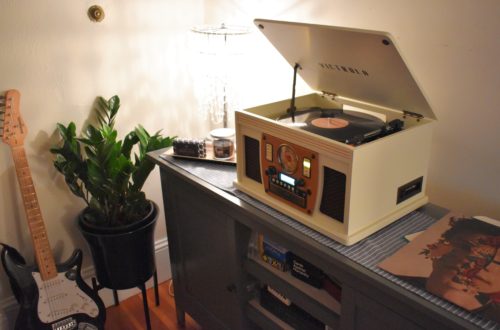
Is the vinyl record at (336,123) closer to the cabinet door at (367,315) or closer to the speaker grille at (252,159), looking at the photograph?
the speaker grille at (252,159)

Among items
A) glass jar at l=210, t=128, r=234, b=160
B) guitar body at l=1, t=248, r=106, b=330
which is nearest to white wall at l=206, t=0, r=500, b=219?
glass jar at l=210, t=128, r=234, b=160

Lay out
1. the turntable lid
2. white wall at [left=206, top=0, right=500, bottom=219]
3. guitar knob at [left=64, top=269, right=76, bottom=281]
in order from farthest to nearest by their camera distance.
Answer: guitar knob at [left=64, top=269, right=76, bottom=281] < white wall at [left=206, top=0, right=500, bottom=219] < the turntable lid

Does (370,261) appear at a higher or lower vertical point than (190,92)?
lower

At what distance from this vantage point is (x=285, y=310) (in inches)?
59.3

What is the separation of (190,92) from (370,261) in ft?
4.54

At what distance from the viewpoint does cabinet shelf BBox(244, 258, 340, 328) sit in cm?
129

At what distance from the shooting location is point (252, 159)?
1.41 metres

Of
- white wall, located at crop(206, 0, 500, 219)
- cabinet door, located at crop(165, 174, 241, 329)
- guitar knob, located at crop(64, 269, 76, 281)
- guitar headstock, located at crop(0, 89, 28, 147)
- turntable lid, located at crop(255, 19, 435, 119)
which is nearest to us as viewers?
turntable lid, located at crop(255, 19, 435, 119)

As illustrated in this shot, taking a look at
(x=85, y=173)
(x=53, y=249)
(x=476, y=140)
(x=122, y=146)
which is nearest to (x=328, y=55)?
(x=476, y=140)

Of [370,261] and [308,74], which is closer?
[370,261]

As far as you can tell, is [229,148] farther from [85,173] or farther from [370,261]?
[370,261]

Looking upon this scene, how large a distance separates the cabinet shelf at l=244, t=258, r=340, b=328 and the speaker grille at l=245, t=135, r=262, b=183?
290 mm

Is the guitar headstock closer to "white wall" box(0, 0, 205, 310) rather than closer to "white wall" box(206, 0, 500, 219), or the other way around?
"white wall" box(0, 0, 205, 310)

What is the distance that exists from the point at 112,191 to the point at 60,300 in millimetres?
502
